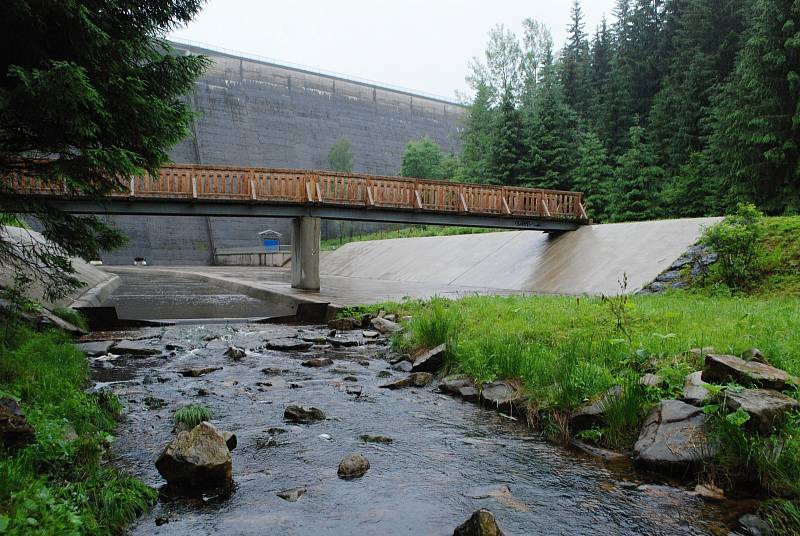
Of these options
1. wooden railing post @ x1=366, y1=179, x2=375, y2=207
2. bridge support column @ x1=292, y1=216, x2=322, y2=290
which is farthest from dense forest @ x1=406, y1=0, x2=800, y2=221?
bridge support column @ x1=292, y1=216, x2=322, y2=290

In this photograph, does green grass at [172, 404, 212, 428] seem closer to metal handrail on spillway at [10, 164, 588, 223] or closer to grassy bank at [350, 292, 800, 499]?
grassy bank at [350, 292, 800, 499]

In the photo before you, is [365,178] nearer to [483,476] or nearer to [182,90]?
[182,90]

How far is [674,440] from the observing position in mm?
3646

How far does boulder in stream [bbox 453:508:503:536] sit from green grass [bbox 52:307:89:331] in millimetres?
8676

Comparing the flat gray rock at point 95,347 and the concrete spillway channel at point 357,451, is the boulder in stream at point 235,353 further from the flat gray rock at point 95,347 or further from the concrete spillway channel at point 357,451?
the flat gray rock at point 95,347

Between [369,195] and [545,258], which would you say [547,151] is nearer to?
[545,258]

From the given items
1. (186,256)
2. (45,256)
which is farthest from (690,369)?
(186,256)

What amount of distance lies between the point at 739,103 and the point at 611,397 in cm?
2611

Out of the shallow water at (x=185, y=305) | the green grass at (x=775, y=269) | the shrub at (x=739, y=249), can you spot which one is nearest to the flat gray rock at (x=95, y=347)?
the shallow water at (x=185, y=305)

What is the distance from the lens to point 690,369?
4.34 m

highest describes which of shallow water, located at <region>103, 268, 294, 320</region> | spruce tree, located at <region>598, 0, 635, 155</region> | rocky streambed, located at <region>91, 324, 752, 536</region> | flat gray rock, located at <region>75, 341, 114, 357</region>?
spruce tree, located at <region>598, 0, 635, 155</region>

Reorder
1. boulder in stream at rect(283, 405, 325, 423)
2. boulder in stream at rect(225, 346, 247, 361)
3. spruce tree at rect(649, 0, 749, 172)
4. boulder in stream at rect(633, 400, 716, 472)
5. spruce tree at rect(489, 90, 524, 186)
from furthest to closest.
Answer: spruce tree at rect(489, 90, 524, 186) < spruce tree at rect(649, 0, 749, 172) < boulder in stream at rect(225, 346, 247, 361) < boulder in stream at rect(283, 405, 325, 423) < boulder in stream at rect(633, 400, 716, 472)

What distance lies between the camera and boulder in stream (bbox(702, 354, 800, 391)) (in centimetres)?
373

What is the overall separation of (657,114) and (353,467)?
114ft
